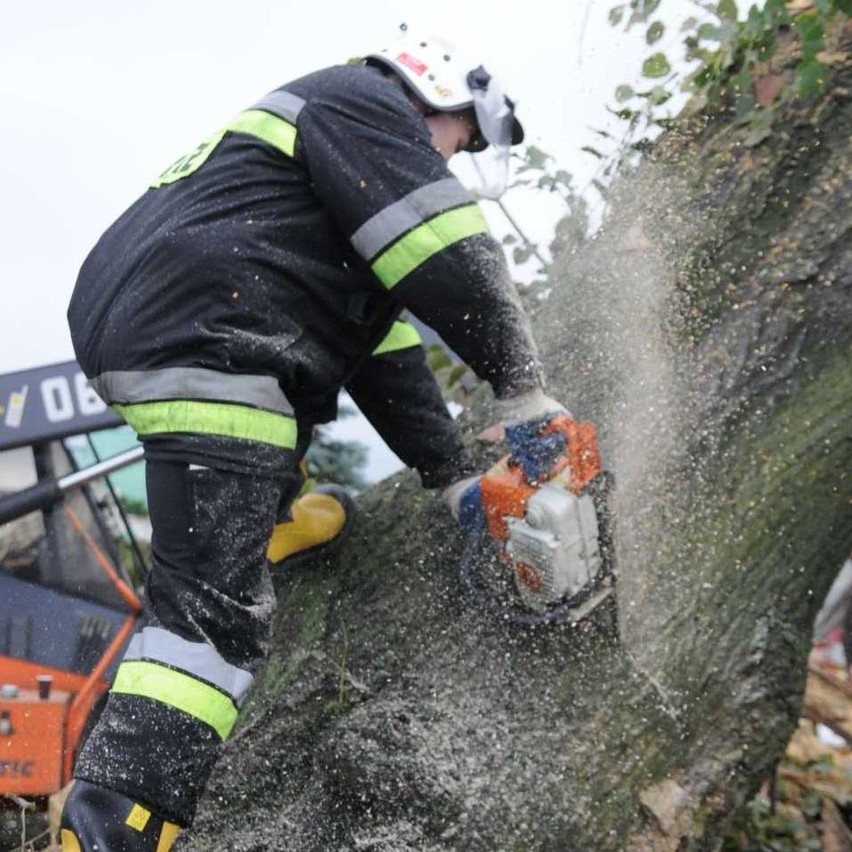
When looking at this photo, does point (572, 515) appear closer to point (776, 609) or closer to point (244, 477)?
point (776, 609)

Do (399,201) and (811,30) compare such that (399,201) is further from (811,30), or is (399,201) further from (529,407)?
(811,30)

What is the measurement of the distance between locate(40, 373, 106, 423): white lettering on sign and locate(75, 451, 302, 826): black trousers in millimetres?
871

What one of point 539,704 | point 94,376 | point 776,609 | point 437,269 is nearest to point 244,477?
point 94,376

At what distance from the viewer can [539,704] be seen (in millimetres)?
1993

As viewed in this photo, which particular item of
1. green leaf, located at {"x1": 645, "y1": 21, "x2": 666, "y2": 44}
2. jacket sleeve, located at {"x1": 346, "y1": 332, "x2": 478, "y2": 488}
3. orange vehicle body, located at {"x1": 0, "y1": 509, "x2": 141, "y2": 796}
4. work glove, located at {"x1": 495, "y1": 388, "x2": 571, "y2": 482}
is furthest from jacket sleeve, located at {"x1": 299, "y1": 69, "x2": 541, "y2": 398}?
green leaf, located at {"x1": 645, "y1": 21, "x2": 666, "y2": 44}

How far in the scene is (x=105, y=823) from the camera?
1.78 meters

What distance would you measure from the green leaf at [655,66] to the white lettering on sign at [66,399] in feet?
6.51

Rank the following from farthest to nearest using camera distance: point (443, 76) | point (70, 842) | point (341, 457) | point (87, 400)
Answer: point (341, 457), point (87, 400), point (443, 76), point (70, 842)

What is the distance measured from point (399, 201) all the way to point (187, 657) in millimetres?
1021

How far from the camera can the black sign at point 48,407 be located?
2633 millimetres

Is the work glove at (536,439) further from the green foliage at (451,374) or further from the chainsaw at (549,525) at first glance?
the green foliage at (451,374)

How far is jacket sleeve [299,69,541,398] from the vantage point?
1.95 metres

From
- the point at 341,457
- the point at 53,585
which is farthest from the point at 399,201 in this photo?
the point at 341,457

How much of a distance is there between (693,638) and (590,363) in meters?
0.84
